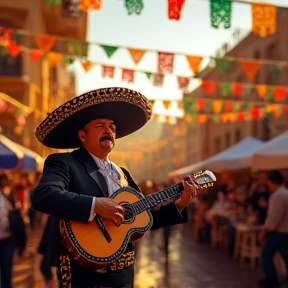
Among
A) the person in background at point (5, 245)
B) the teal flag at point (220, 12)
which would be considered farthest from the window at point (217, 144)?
the person in background at point (5, 245)

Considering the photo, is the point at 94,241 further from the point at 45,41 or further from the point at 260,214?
the point at 45,41

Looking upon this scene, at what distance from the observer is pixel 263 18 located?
360 inches

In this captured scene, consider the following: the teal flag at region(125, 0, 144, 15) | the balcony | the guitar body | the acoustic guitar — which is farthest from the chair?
the balcony

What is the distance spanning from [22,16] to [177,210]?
26.7 metres

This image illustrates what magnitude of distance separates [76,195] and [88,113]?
592 mm

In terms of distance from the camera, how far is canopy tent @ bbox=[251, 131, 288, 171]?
37.1 ft

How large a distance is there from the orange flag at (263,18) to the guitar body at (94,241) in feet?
21.4

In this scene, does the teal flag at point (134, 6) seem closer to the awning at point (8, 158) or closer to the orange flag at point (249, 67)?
the awning at point (8, 158)

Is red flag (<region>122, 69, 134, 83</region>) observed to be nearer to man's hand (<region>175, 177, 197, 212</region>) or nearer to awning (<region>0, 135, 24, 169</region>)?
awning (<region>0, 135, 24, 169</region>)

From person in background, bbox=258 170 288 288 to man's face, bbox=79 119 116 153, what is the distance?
4735 mm

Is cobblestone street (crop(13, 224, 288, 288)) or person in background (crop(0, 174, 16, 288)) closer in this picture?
person in background (crop(0, 174, 16, 288))

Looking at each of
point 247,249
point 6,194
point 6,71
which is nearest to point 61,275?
point 6,194

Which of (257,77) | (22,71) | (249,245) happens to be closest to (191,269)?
(249,245)

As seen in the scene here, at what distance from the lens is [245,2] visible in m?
8.06
